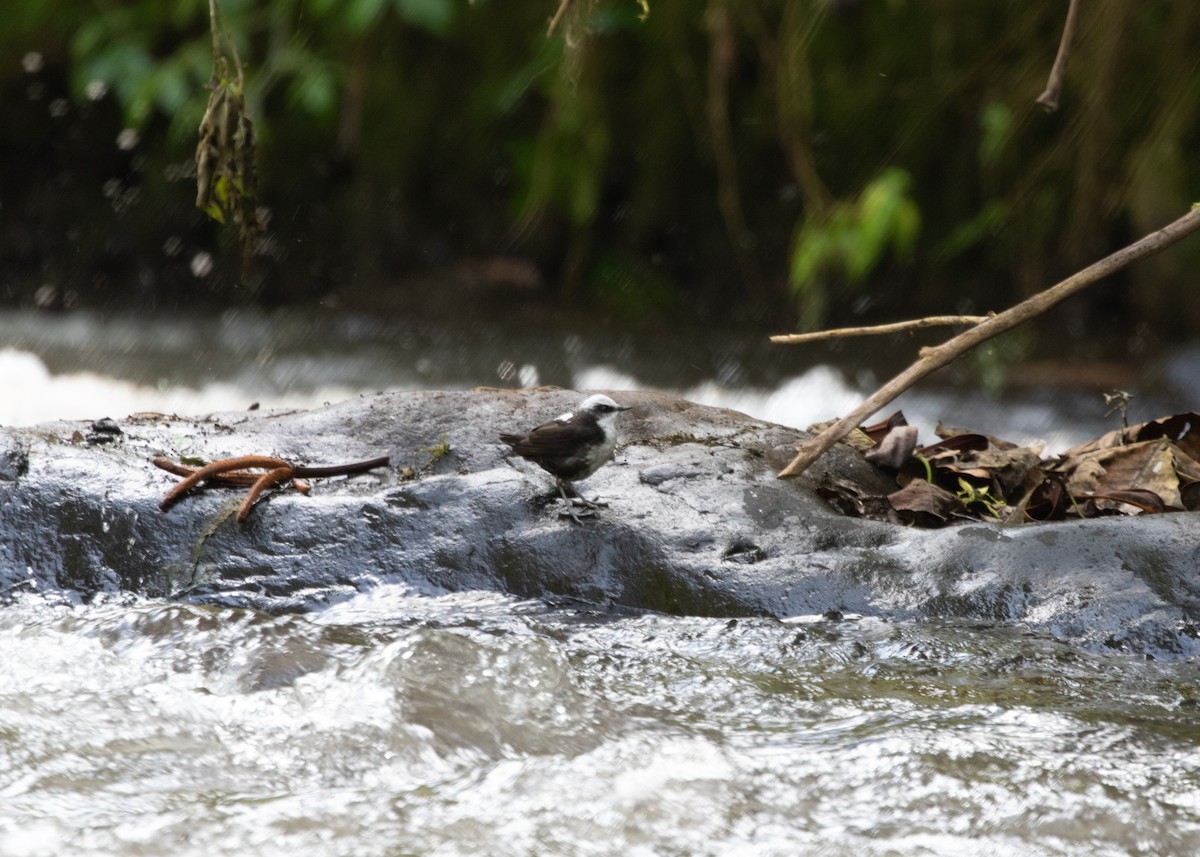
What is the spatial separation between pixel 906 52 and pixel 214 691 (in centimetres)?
757

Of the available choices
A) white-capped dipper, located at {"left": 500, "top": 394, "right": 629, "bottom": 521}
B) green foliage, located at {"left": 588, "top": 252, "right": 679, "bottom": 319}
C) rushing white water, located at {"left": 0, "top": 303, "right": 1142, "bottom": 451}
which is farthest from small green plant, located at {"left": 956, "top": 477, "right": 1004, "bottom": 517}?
green foliage, located at {"left": 588, "top": 252, "right": 679, "bottom": 319}

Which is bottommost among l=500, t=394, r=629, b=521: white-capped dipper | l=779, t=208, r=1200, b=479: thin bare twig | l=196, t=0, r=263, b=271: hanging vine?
l=500, t=394, r=629, b=521: white-capped dipper

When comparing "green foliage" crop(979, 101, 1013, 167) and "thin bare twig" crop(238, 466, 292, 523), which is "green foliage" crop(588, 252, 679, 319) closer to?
"green foliage" crop(979, 101, 1013, 167)

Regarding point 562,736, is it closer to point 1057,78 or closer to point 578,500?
point 578,500

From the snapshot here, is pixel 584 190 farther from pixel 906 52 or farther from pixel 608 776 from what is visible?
pixel 608 776

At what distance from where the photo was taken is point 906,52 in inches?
344

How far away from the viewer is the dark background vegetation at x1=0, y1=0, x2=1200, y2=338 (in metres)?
7.83

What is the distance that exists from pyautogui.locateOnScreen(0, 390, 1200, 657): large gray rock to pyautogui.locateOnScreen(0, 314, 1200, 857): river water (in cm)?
8

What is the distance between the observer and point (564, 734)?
232 cm

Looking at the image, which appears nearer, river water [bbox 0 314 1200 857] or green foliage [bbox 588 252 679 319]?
river water [bbox 0 314 1200 857]

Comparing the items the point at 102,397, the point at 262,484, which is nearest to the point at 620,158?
the point at 102,397

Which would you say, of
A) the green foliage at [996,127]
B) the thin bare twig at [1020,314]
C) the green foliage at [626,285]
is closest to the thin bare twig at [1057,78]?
the thin bare twig at [1020,314]

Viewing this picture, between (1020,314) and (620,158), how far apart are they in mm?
6808

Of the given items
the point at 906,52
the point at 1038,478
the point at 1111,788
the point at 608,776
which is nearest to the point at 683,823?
the point at 608,776
